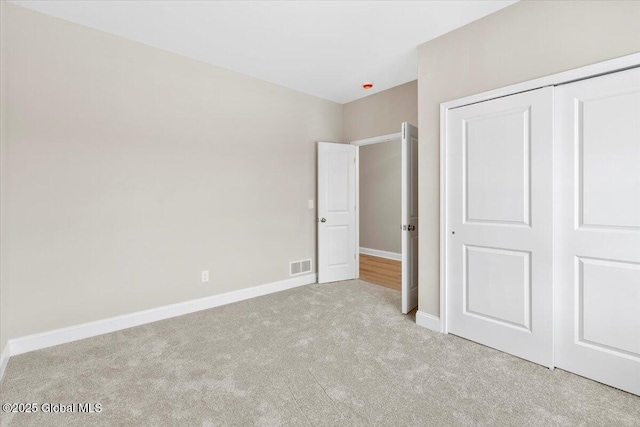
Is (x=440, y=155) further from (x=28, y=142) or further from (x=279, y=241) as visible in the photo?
(x=28, y=142)

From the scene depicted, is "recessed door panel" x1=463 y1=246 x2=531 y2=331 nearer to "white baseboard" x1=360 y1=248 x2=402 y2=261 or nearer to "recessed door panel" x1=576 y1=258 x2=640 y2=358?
"recessed door panel" x1=576 y1=258 x2=640 y2=358

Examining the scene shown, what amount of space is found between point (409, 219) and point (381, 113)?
1.81 metres

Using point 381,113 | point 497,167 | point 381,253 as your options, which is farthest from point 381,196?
point 497,167

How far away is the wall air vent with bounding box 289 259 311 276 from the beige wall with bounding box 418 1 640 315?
183 cm

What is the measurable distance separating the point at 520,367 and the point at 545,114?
1.82 meters

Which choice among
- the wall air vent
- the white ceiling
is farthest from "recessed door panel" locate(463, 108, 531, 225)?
the wall air vent

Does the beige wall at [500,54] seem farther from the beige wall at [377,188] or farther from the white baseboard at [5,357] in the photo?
the white baseboard at [5,357]

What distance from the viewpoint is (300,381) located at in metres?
2.00

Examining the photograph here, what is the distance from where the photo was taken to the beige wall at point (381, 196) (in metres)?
6.36

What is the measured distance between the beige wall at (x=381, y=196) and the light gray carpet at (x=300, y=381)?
3655mm

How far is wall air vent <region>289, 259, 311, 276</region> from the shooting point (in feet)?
13.7

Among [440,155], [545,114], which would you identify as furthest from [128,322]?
[545,114]

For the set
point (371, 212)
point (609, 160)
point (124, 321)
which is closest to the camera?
point (609, 160)

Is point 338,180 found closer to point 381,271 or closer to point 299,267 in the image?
point 299,267
